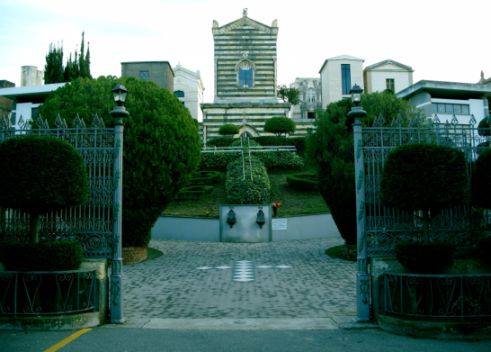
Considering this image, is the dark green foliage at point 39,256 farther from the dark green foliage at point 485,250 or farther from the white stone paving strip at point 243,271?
the dark green foliage at point 485,250

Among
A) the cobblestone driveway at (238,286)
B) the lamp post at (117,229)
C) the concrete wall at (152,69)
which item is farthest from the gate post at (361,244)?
the concrete wall at (152,69)

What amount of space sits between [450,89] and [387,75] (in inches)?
482

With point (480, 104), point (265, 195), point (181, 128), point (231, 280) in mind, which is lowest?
point (231, 280)

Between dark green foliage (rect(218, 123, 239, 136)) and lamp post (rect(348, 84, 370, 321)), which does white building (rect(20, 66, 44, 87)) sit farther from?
lamp post (rect(348, 84, 370, 321))

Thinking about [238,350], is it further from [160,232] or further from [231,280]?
[160,232]

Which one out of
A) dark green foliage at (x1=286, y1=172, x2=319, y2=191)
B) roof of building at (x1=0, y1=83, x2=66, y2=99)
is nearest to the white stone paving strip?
dark green foliage at (x1=286, y1=172, x2=319, y2=191)

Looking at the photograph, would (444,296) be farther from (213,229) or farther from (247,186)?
(247,186)

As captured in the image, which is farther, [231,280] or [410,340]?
[231,280]

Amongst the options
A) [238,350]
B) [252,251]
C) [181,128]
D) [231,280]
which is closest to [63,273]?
[238,350]

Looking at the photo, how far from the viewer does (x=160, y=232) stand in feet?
88.7

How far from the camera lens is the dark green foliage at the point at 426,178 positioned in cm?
802

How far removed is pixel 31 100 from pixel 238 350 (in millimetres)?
44580

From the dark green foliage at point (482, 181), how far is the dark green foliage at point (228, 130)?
36.3 metres

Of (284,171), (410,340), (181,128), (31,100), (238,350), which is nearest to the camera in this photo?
(238,350)
